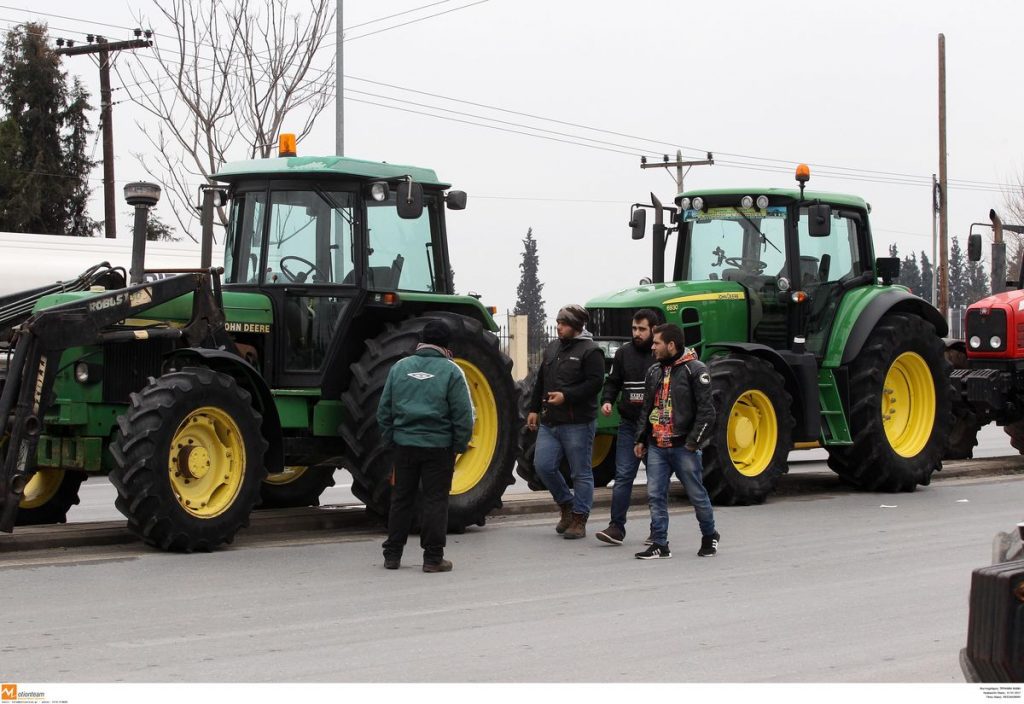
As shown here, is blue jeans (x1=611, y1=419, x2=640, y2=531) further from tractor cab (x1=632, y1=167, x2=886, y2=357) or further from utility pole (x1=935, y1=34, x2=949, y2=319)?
utility pole (x1=935, y1=34, x2=949, y2=319)

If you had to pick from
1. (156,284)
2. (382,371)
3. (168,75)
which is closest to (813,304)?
(382,371)

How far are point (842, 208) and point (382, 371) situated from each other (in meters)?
6.32

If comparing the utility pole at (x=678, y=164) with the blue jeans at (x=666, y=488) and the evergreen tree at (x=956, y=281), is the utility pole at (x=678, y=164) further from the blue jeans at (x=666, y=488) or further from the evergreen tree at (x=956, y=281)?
the evergreen tree at (x=956, y=281)

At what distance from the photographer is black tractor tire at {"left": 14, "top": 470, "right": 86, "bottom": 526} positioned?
11750 mm

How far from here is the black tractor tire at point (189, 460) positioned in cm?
1009

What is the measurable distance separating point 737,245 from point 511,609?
7569 millimetres

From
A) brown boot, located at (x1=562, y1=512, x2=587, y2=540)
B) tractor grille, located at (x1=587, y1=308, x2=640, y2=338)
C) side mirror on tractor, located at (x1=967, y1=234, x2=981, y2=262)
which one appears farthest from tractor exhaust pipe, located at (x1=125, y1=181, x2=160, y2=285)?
side mirror on tractor, located at (x1=967, y1=234, x2=981, y2=262)

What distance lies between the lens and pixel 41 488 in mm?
11812

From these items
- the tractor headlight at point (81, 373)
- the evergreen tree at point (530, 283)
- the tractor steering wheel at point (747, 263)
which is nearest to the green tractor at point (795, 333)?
the tractor steering wheel at point (747, 263)

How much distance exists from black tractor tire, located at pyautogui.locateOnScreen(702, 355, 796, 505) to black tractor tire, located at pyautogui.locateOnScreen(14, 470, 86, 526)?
5508 millimetres

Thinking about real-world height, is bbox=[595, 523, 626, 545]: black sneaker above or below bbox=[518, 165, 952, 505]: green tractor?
below

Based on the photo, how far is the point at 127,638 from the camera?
25.0ft

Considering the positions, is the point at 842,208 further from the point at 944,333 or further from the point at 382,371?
the point at 382,371

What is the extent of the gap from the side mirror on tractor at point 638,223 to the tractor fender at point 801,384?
1.72 metres
